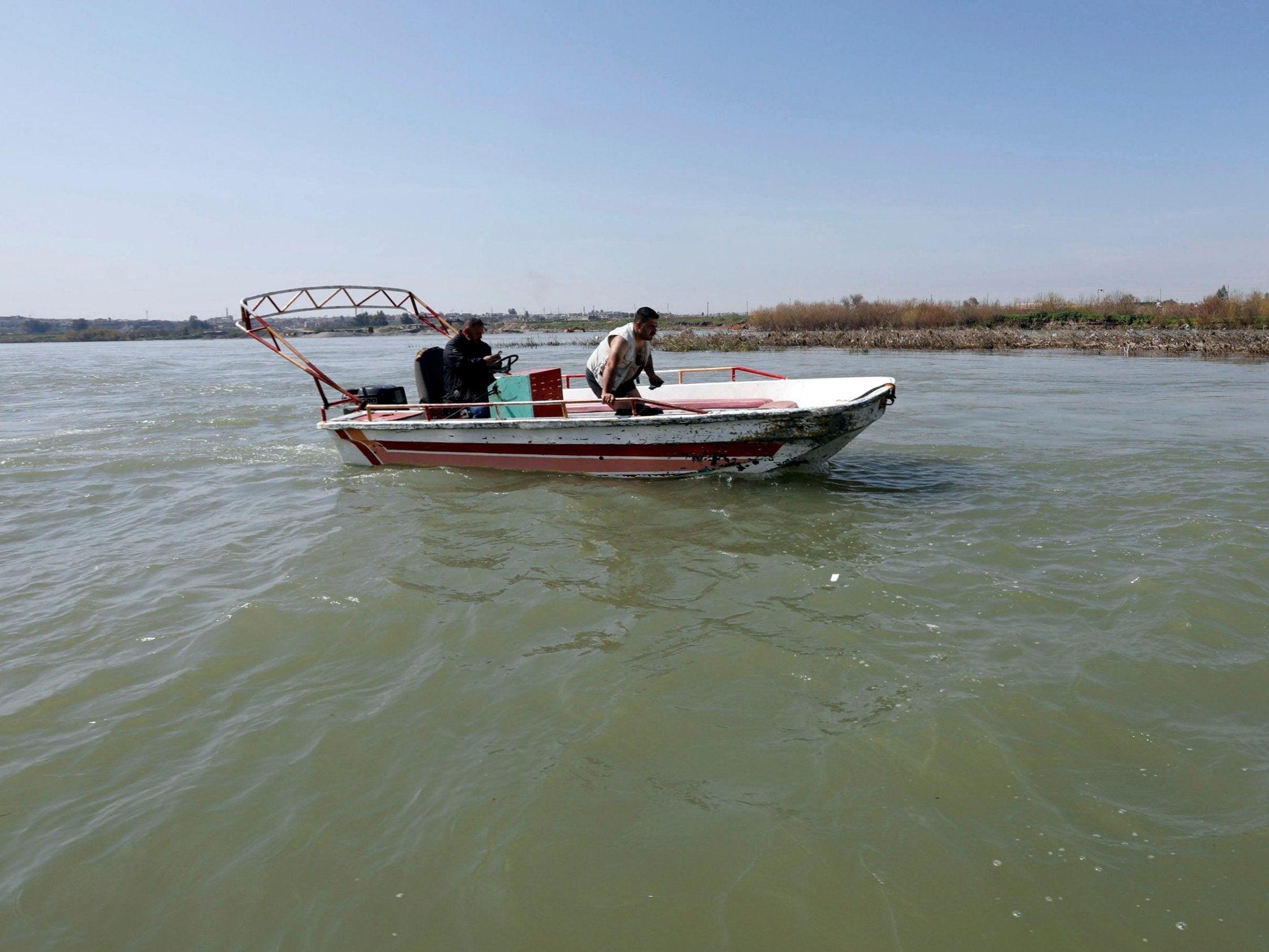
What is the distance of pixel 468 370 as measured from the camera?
9.99 metres

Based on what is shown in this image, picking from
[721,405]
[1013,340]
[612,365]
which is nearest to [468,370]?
[612,365]

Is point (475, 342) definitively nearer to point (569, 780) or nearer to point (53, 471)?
point (53, 471)

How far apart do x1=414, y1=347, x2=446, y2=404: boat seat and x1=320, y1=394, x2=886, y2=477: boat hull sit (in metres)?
0.66

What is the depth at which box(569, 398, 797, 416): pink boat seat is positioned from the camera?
31.2 feet

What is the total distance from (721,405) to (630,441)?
6.32ft

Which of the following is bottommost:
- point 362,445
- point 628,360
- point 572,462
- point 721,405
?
point 572,462

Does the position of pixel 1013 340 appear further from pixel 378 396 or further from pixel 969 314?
pixel 378 396

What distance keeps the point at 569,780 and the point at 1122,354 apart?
102ft

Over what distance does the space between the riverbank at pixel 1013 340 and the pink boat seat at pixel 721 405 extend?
24445 millimetres

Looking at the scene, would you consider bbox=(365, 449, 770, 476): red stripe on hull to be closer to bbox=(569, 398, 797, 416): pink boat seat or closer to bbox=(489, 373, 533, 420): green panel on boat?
bbox=(489, 373, 533, 420): green panel on boat

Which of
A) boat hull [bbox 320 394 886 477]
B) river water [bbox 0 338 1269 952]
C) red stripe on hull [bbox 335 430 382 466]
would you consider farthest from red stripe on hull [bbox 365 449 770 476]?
river water [bbox 0 338 1269 952]

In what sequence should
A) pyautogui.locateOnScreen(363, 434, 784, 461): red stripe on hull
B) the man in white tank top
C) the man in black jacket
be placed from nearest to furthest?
pyautogui.locateOnScreen(363, 434, 784, 461): red stripe on hull → the man in white tank top → the man in black jacket

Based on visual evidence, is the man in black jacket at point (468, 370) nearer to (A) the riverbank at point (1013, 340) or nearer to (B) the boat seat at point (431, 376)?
(B) the boat seat at point (431, 376)

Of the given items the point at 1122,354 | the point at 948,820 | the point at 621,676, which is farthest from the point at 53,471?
the point at 1122,354
